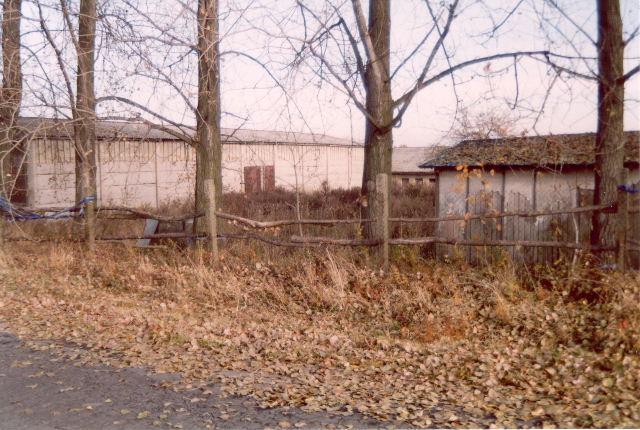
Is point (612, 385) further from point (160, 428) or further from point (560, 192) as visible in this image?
point (560, 192)

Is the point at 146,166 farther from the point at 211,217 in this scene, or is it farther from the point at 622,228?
the point at 622,228

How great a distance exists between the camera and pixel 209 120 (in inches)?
452

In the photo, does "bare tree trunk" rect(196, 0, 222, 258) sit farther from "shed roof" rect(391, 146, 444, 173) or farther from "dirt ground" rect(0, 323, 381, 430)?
"shed roof" rect(391, 146, 444, 173)

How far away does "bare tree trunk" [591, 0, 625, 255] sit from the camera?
25.5 ft

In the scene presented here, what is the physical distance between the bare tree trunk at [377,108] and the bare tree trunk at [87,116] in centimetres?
539

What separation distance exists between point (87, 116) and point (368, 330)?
307 inches

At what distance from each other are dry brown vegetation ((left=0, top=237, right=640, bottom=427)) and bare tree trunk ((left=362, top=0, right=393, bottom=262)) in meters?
1.23

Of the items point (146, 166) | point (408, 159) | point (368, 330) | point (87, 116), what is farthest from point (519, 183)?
point (408, 159)

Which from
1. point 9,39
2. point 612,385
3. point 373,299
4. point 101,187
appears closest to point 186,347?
point 373,299

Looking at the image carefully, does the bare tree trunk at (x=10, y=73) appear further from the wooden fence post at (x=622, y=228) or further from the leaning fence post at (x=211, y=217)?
the wooden fence post at (x=622, y=228)

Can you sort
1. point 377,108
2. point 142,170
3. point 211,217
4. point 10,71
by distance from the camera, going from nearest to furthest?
1. point 377,108
2. point 211,217
3. point 10,71
4. point 142,170

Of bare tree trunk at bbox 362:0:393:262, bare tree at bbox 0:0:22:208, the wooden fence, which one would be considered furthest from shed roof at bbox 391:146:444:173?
bare tree at bbox 0:0:22:208

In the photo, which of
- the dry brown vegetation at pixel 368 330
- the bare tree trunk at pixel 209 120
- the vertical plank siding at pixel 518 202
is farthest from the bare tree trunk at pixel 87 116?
the vertical plank siding at pixel 518 202

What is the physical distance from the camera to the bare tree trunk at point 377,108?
9.46 meters
